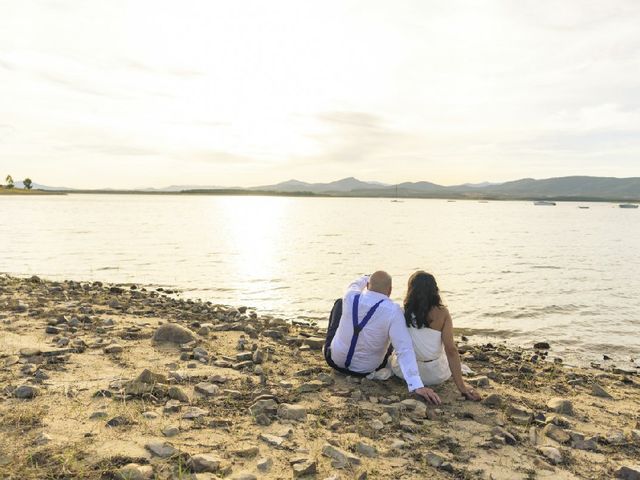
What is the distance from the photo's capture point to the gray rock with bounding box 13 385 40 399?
7227mm

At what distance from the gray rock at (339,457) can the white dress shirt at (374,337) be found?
2.30 metres

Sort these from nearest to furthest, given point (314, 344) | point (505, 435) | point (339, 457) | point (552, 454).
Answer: point (339, 457) < point (552, 454) < point (505, 435) < point (314, 344)

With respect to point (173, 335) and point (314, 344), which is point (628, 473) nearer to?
point (314, 344)

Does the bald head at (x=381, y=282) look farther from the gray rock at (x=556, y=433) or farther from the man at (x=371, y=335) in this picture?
the gray rock at (x=556, y=433)

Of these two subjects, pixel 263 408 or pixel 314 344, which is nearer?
pixel 263 408

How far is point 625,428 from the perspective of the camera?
24.7ft

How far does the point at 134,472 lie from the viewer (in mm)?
5137

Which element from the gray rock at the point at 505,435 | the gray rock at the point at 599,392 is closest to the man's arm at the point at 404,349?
the gray rock at the point at 505,435

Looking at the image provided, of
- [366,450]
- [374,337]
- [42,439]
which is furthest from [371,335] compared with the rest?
[42,439]

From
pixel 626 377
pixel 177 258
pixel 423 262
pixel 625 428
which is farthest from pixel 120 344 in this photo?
pixel 423 262

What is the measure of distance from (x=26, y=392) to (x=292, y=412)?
4.14 metres

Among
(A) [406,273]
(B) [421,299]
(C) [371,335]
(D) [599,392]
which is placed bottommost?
(A) [406,273]

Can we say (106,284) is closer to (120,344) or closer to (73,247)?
(120,344)

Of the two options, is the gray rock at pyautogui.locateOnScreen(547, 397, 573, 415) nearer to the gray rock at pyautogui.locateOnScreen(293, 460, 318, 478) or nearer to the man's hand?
the man's hand
